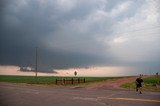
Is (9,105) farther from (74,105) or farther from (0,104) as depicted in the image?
(74,105)

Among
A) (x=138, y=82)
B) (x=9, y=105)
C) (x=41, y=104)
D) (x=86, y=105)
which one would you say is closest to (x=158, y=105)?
(x=86, y=105)

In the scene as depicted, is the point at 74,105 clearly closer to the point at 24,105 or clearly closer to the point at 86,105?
the point at 86,105

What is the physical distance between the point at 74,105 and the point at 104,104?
7.23 ft

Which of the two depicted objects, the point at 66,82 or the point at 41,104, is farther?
the point at 66,82

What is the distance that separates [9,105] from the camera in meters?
19.0

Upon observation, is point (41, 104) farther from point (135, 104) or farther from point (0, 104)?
point (135, 104)

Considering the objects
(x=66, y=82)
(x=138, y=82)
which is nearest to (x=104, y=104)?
(x=138, y=82)

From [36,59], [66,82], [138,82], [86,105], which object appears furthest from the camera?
[36,59]

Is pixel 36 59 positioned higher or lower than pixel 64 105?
higher

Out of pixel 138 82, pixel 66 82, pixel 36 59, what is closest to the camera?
pixel 138 82

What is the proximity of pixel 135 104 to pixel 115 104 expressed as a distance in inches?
54.4

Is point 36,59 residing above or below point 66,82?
Result: above

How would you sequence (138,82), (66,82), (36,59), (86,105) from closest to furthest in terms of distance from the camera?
(86,105) < (138,82) < (66,82) < (36,59)

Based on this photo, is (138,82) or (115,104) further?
(138,82)
